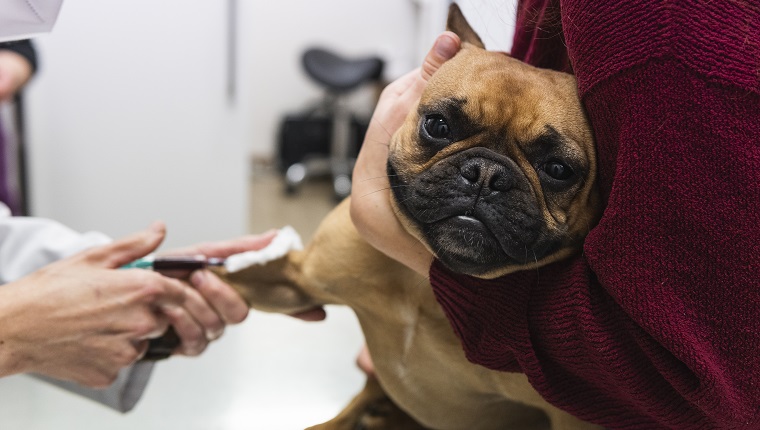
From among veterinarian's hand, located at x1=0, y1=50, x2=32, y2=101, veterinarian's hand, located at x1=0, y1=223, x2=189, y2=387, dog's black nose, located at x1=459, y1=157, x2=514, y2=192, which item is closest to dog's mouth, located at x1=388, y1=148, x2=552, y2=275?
dog's black nose, located at x1=459, y1=157, x2=514, y2=192

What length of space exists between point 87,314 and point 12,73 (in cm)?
81

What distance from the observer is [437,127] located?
76 centimetres

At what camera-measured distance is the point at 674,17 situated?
21.9 inches

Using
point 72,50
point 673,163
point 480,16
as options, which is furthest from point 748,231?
point 72,50

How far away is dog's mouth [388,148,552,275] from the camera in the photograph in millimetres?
675

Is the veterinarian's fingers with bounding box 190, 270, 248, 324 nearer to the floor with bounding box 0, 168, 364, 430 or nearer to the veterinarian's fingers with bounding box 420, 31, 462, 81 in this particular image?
the floor with bounding box 0, 168, 364, 430

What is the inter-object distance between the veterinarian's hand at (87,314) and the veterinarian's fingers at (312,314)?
6.7 inches

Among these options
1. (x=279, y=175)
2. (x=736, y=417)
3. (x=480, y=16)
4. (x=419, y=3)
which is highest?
(x=480, y=16)

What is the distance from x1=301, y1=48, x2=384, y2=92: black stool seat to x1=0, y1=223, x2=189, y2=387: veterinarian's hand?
308 centimetres

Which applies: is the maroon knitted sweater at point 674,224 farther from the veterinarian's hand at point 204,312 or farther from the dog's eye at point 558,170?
the veterinarian's hand at point 204,312

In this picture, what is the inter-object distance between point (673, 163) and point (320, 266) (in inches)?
19.5

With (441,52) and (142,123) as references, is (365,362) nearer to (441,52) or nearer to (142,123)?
(441,52)

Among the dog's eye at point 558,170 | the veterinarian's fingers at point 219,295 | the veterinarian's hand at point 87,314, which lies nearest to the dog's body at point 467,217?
the dog's eye at point 558,170

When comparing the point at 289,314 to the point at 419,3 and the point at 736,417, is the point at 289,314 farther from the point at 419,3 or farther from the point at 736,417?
the point at 419,3
